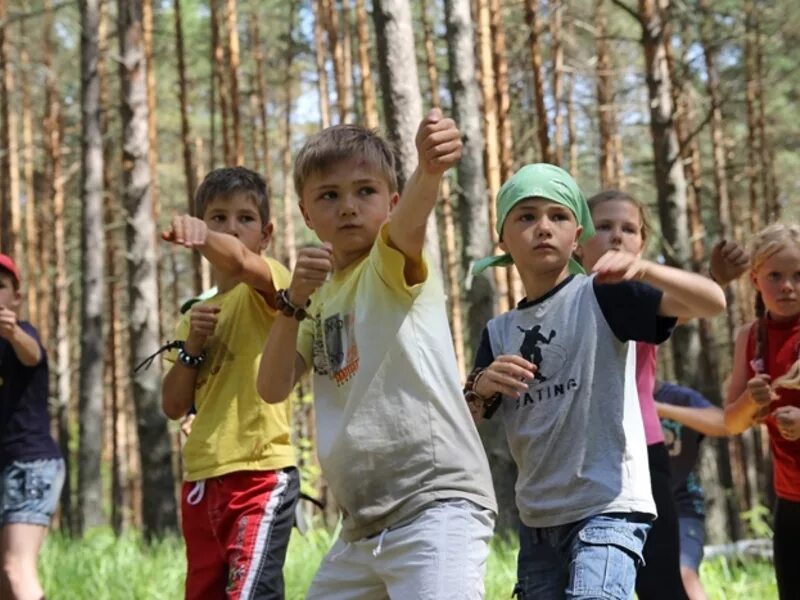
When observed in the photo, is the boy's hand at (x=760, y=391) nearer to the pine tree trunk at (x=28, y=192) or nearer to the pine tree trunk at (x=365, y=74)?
the pine tree trunk at (x=365, y=74)

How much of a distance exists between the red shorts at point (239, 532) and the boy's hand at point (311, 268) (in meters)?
1.15

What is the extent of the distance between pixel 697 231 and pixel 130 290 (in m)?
8.82

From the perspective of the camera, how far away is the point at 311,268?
2760mm

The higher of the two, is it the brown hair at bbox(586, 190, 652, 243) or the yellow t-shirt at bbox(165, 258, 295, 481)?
the brown hair at bbox(586, 190, 652, 243)

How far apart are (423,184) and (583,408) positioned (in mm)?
866

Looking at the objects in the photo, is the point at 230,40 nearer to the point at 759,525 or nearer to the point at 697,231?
the point at 697,231

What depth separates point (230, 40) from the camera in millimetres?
17391

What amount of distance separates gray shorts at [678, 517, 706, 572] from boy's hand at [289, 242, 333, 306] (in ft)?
9.09

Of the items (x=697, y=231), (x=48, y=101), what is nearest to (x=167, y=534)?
(x=697, y=231)

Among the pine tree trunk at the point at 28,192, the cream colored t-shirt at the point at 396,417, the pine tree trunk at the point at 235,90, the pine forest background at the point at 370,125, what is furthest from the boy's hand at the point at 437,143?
the pine tree trunk at the point at 28,192

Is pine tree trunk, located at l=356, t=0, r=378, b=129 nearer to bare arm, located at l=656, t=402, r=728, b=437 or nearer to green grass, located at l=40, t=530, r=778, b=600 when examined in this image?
green grass, located at l=40, t=530, r=778, b=600

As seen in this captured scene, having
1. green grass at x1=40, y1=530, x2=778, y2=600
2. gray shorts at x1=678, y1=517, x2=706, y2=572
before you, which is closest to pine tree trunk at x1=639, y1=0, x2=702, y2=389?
green grass at x1=40, y1=530, x2=778, y2=600

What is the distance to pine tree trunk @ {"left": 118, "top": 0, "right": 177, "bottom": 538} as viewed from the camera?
11.5m

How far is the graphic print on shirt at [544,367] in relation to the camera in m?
3.11
